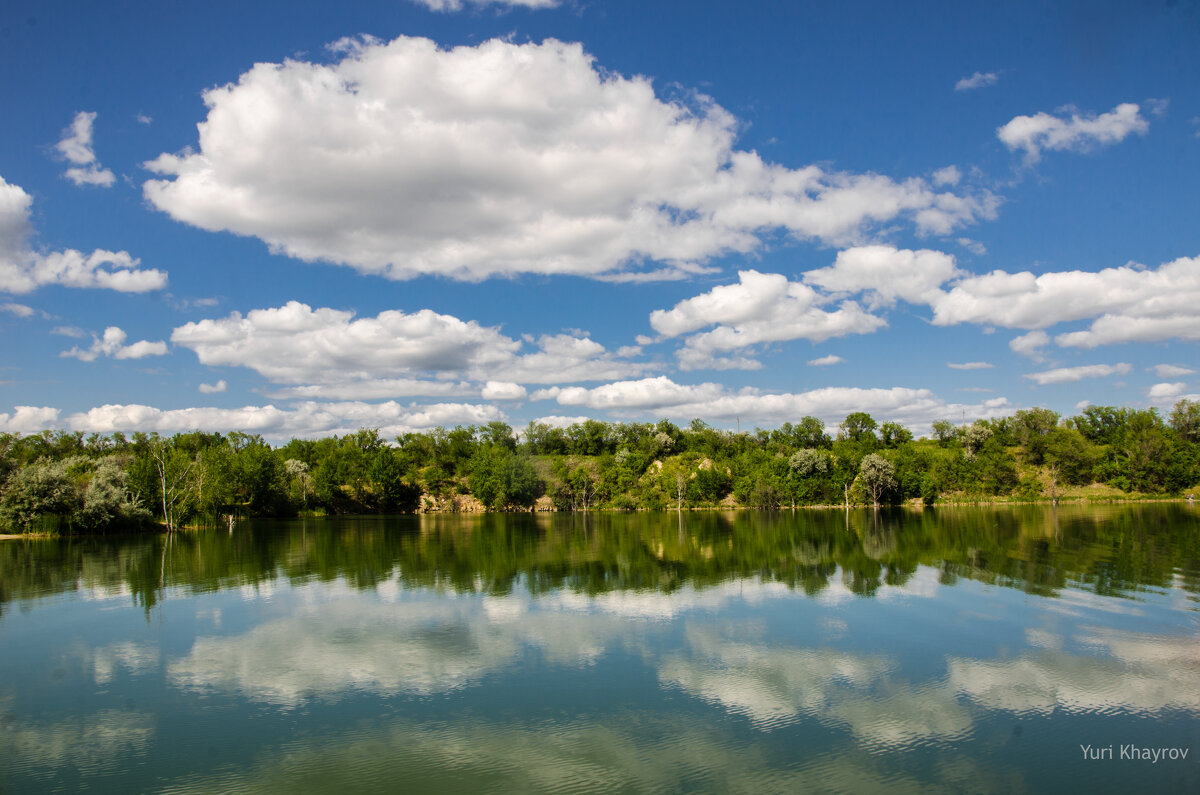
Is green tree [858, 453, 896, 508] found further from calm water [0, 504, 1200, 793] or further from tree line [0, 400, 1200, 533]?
calm water [0, 504, 1200, 793]

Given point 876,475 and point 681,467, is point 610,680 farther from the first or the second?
point 681,467

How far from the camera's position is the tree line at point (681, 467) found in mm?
92438

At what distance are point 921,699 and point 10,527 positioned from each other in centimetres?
7136

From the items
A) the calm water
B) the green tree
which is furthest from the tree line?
the calm water

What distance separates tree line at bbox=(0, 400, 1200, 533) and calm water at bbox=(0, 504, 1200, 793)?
6019 cm

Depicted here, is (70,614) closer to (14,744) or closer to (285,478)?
(14,744)

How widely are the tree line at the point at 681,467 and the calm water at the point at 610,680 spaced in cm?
6019

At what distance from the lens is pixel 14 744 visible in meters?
11.9

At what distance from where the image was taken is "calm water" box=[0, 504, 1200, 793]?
1056 centimetres

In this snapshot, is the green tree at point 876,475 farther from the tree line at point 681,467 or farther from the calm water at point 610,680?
the calm water at point 610,680

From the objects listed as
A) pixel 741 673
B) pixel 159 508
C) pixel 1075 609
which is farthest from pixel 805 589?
pixel 159 508

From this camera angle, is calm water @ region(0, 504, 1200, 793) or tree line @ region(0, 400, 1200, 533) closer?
calm water @ region(0, 504, 1200, 793)

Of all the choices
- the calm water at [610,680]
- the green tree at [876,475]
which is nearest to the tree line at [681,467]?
the green tree at [876,475]

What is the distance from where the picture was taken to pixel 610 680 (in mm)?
14812
